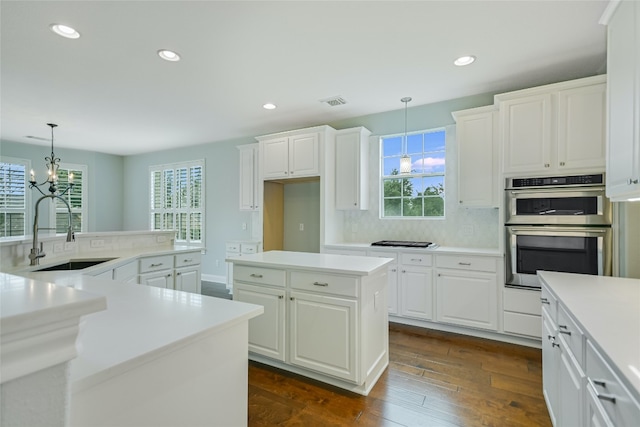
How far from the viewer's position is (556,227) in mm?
2926

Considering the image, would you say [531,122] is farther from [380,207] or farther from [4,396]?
[4,396]

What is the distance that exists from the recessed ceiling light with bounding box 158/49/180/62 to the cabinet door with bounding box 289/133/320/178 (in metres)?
1.90

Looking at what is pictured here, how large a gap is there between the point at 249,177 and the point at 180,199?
7.23 ft

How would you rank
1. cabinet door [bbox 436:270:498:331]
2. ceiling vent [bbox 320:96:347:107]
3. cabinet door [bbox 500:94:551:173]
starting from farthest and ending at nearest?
ceiling vent [bbox 320:96:347:107] → cabinet door [bbox 436:270:498:331] → cabinet door [bbox 500:94:551:173]

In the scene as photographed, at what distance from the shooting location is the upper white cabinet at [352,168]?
424 cm

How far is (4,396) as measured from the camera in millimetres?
470

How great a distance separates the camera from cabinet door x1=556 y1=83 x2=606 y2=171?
2.76 meters

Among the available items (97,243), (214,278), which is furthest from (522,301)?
(214,278)

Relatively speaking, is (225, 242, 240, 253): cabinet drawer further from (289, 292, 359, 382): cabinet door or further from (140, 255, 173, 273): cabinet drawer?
(289, 292, 359, 382): cabinet door

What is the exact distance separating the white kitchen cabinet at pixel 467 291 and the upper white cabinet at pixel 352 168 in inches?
52.8

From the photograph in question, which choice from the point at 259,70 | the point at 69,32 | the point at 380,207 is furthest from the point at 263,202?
the point at 69,32

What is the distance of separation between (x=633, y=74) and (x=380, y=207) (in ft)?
9.66

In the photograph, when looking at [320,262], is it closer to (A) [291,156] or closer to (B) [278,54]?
(B) [278,54]

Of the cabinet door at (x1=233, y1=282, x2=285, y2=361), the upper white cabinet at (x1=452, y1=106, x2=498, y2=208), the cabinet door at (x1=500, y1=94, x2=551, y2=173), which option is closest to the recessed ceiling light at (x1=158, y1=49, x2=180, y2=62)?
the cabinet door at (x1=233, y1=282, x2=285, y2=361)
